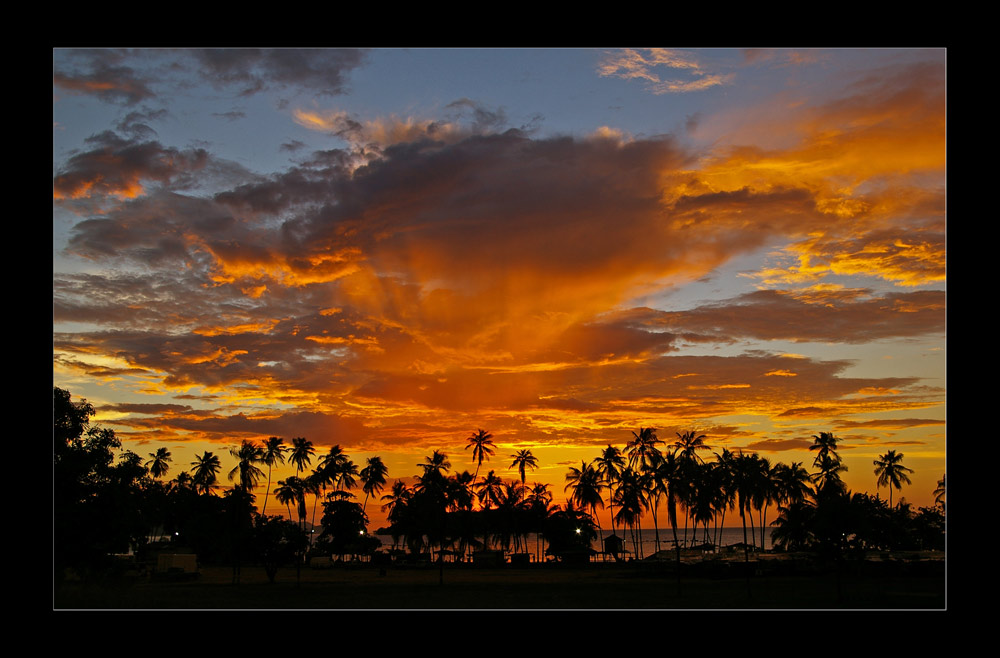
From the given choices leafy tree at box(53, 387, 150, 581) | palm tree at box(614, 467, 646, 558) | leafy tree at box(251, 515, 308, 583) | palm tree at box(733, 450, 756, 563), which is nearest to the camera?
leafy tree at box(53, 387, 150, 581)

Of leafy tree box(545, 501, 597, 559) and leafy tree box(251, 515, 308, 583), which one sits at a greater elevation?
leafy tree box(251, 515, 308, 583)

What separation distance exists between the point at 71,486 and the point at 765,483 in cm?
5582

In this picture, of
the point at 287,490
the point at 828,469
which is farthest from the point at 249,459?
the point at 828,469

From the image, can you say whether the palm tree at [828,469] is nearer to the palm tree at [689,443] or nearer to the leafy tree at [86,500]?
the palm tree at [689,443]

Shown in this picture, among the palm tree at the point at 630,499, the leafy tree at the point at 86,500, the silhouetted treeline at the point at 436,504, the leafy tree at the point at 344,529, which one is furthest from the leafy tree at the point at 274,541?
the palm tree at the point at 630,499

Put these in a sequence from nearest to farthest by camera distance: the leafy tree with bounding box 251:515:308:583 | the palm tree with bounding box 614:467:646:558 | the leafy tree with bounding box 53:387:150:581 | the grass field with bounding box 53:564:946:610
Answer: the leafy tree with bounding box 53:387:150:581
the grass field with bounding box 53:564:946:610
the leafy tree with bounding box 251:515:308:583
the palm tree with bounding box 614:467:646:558

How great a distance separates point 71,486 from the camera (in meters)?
22.6

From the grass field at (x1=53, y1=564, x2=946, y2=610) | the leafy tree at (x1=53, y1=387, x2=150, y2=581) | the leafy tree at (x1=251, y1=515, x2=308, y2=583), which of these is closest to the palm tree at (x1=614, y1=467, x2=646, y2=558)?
the grass field at (x1=53, y1=564, x2=946, y2=610)

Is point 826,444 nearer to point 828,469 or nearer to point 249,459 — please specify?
point 828,469

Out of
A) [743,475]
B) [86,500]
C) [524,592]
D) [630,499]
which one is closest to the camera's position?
[86,500]

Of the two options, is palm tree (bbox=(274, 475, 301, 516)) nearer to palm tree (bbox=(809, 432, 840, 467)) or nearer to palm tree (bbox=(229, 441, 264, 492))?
palm tree (bbox=(229, 441, 264, 492))

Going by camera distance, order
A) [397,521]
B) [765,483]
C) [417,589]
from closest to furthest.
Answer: [417,589] < [765,483] < [397,521]
